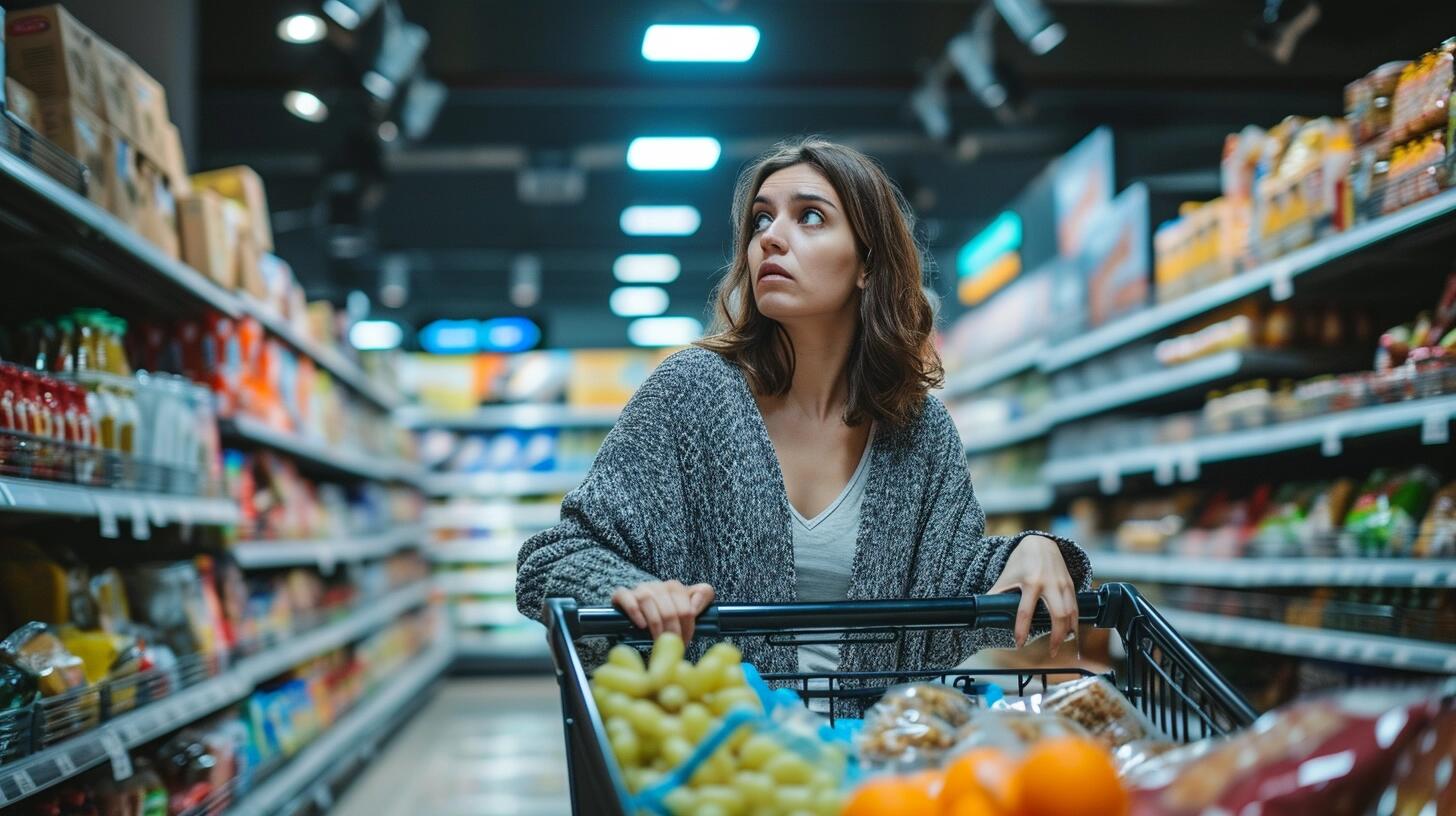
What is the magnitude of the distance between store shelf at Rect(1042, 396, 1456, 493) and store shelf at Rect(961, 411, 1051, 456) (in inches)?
9.9

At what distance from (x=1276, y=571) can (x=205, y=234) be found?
340cm

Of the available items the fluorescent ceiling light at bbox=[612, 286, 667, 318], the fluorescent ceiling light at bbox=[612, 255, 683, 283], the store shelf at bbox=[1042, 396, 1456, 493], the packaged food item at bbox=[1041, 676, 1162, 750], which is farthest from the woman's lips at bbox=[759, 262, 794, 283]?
the fluorescent ceiling light at bbox=[612, 286, 667, 318]

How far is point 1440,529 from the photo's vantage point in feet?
10.1

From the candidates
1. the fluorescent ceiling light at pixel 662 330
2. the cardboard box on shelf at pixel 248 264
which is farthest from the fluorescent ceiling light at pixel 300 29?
the fluorescent ceiling light at pixel 662 330

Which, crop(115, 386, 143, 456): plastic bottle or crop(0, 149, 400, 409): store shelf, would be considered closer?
crop(0, 149, 400, 409): store shelf

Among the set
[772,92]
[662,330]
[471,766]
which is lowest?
[471,766]

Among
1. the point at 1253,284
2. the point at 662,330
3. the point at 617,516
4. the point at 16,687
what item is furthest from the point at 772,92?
the point at 662,330

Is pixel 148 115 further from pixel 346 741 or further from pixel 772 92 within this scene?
pixel 772 92

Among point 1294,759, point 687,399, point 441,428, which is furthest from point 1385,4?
point 441,428

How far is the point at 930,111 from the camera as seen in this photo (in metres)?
7.33

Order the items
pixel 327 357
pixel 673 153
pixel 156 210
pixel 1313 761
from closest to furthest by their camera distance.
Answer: pixel 1313 761 < pixel 156 210 < pixel 327 357 < pixel 673 153

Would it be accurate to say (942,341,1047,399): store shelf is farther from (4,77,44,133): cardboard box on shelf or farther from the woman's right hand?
the woman's right hand

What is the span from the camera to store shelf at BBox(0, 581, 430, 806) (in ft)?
6.66

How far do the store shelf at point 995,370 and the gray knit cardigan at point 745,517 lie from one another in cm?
408
